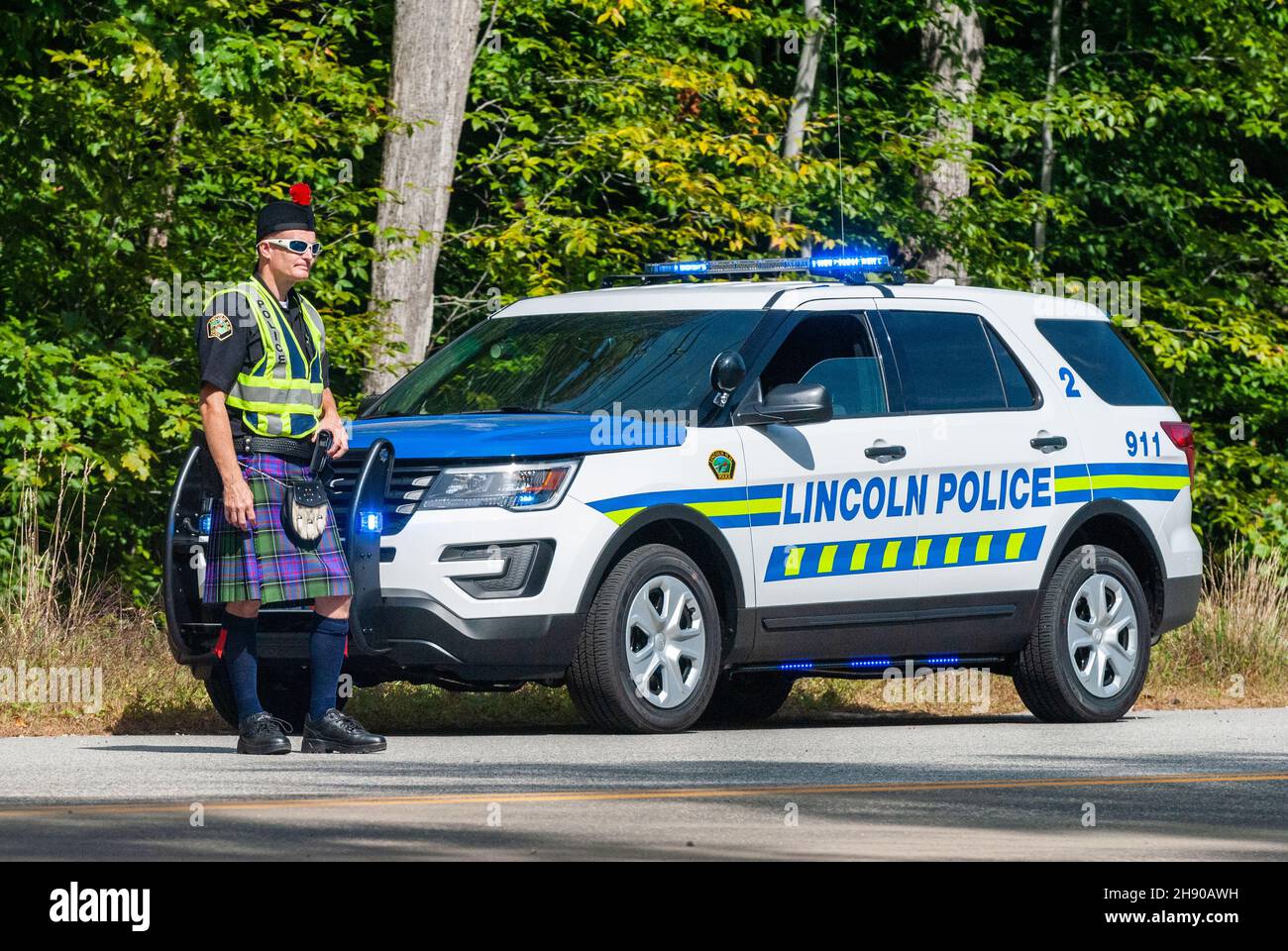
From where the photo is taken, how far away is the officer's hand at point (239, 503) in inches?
375

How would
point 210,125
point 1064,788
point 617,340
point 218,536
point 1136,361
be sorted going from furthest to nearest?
point 210,125 < point 1136,361 < point 617,340 < point 218,536 < point 1064,788

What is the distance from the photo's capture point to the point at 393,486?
10.3m

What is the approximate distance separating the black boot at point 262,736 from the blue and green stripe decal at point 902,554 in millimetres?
2400

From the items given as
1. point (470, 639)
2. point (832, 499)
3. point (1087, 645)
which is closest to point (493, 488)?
point (470, 639)

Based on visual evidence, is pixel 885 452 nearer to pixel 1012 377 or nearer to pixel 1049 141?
pixel 1012 377

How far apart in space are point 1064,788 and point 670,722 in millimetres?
2287

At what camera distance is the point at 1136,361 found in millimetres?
13234

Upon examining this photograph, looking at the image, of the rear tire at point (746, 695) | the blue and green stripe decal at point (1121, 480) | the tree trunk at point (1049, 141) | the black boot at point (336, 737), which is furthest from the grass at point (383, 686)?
the tree trunk at point (1049, 141)

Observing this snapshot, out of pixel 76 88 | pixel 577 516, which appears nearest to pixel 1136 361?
pixel 577 516

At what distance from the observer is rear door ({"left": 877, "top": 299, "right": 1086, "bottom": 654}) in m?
11.8

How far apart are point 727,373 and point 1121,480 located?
2.61 m

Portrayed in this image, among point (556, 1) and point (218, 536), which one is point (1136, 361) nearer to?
point (218, 536)

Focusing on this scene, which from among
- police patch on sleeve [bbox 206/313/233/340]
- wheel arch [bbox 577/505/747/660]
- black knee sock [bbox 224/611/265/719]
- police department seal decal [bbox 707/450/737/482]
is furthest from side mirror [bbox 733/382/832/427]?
police patch on sleeve [bbox 206/313/233/340]

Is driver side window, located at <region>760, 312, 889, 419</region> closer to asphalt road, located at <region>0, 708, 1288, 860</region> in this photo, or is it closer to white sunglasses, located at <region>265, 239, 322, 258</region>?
asphalt road, located at <region>0, 708, 1288, 860</region>
